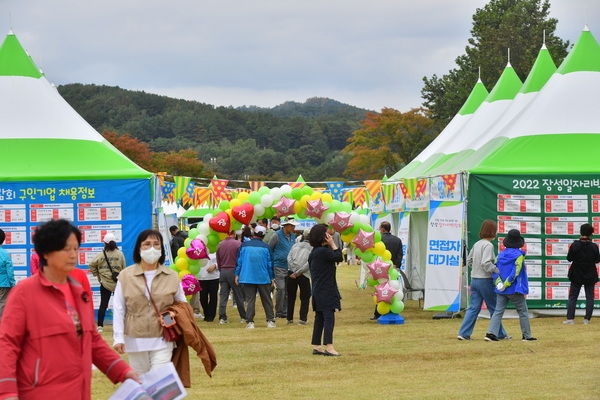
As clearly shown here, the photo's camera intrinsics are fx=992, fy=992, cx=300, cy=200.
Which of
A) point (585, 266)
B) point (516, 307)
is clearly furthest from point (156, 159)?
point (516, 307)

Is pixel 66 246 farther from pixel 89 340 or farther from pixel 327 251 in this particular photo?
pixel 327 251

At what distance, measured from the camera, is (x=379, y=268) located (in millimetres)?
17562

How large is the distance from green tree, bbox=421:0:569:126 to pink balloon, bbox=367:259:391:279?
3952cm

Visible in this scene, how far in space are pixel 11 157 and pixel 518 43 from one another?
4422cm

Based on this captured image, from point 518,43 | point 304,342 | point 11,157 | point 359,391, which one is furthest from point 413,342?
point 518,43

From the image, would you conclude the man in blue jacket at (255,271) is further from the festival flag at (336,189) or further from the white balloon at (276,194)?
the festival flag at (336,189)

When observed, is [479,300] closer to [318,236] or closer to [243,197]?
[318,236]

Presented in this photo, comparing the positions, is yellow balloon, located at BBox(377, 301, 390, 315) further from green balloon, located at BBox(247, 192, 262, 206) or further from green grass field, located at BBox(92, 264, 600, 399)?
green balloon, located at BBox(247, 192, 262, 206)

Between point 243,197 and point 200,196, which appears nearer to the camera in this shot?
point 243,197

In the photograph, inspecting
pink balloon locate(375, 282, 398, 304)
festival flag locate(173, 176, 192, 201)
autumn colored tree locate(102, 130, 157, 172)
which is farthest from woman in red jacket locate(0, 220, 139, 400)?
autumn colored tree locate(102, 130, 157, 172)

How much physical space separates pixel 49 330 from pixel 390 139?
234 feet

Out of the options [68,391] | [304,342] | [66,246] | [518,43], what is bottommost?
[304,342]

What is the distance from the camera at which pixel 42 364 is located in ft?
17.0

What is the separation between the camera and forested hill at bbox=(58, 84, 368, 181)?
105 m
